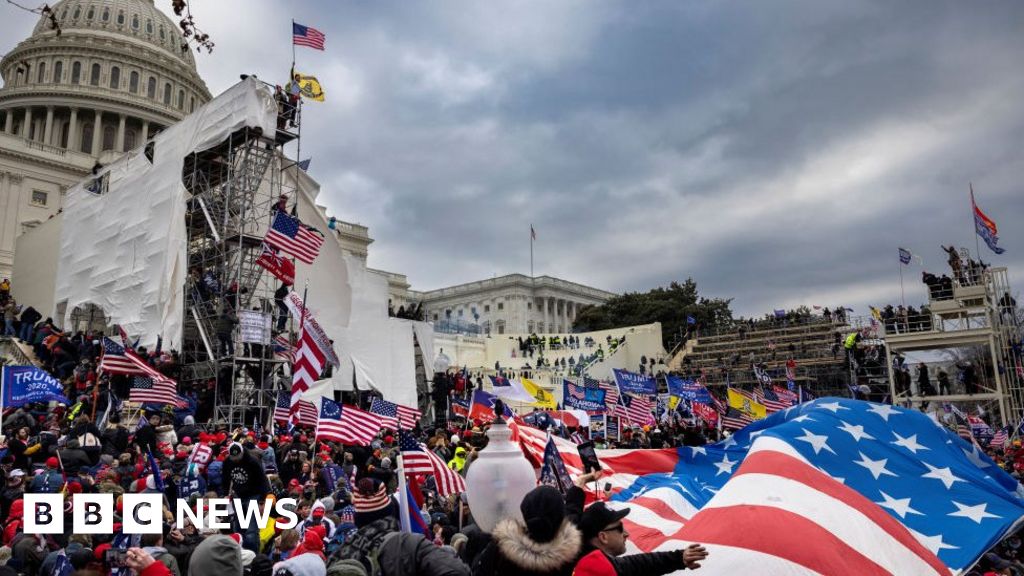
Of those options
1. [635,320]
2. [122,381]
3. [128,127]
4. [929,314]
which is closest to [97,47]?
[128,127]

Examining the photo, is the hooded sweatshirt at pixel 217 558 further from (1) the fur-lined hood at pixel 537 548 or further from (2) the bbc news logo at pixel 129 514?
(2) the bbc news logo at pixel 129 514

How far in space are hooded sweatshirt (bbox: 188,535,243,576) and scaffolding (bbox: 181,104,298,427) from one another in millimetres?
19174

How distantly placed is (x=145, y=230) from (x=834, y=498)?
28.3 m

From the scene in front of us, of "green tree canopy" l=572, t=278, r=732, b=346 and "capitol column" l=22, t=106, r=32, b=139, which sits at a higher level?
"capitol column" l=22, t=106, r=32, b=139

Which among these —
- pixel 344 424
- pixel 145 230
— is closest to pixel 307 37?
pixel 145 230

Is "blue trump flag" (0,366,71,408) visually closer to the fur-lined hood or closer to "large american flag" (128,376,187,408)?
"large american flag" (128,376,187,408)

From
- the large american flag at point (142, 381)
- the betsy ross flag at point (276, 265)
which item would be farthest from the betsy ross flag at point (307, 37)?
the large american flag at point (142, 381)

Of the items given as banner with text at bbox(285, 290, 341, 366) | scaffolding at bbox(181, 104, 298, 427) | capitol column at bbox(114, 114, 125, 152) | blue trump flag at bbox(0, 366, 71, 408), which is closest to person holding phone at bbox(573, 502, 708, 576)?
blue trump flag at bbox(0, 366, 71, 408)

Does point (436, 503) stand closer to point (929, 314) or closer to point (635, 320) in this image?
point (929, 314)

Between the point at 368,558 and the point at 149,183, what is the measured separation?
2848 cm

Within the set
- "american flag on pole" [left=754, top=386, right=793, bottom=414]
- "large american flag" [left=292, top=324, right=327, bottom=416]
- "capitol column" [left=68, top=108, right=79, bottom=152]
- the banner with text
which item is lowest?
"american flag on pole" [left=754, top=386, right=793, bottom=414]

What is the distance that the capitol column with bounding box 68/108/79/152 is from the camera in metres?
65.9

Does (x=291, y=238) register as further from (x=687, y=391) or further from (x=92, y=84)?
(x=92, y=84)

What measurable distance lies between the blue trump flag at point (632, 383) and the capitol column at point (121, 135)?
61436 millimetres
